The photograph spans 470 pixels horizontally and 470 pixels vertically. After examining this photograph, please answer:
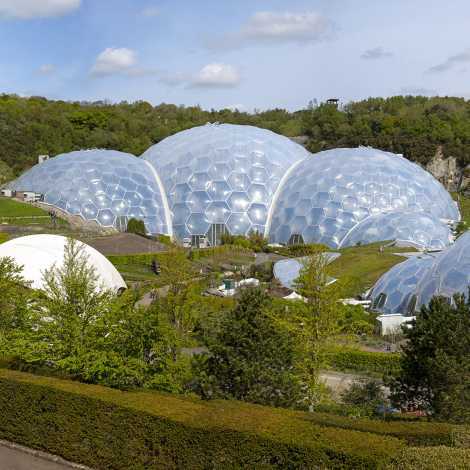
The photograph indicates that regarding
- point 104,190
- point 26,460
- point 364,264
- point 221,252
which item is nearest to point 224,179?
point 221,252

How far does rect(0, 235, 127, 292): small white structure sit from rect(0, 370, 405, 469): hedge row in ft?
36.6

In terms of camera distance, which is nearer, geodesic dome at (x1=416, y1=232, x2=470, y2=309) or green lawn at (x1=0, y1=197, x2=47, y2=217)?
geodesic dome at (x1=416, y1=232, x2=470, y2=309)

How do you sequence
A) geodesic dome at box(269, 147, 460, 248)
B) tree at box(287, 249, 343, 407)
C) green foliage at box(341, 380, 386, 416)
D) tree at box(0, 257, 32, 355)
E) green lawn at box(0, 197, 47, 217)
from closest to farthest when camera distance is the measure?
tree at box(287, 249, 343, 407), tree at box(0, 257, 32, 355), green foliage at box(341, 380, 386, 416), geodesic dome at box(269, 147, 460, 248), green lawn at box(0, 197, 47, 217)

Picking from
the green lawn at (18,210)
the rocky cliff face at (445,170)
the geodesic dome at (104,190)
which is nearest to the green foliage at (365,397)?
the geodesic dome at (104,190)

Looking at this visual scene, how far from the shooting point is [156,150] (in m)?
50.3

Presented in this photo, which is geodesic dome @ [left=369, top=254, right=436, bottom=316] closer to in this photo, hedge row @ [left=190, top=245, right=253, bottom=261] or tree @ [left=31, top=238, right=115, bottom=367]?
hedge row @ [left=190, top=245, right=253, bottom=261]

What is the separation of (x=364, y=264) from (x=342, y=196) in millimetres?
11674

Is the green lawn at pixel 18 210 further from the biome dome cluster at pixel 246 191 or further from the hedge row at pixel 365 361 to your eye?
the hedge row at pixel 365 361

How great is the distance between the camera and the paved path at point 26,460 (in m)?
10.3

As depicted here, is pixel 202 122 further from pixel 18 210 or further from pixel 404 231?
pixel 404 231

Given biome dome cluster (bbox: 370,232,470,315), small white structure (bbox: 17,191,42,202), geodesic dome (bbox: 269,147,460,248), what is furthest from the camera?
small white structure (bbox: 17,191,42,202)

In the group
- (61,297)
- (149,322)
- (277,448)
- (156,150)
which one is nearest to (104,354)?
(149,322)

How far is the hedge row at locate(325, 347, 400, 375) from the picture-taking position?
19.0 metres

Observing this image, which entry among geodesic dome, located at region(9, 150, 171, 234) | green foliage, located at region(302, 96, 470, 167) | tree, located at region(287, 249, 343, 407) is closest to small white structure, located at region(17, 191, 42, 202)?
geodesic dome, located at region(9, 150, 171, 234)
